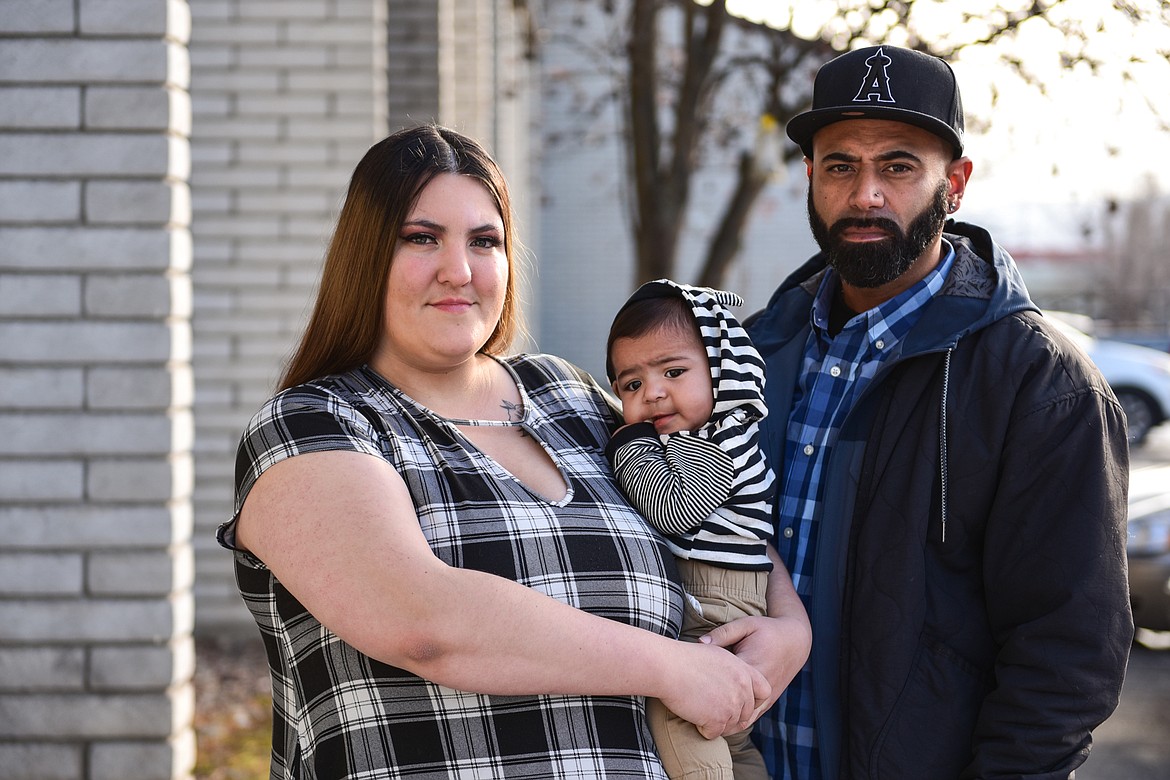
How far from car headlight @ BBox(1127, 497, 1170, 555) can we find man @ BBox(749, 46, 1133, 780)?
5415mm

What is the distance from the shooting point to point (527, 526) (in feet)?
7.37

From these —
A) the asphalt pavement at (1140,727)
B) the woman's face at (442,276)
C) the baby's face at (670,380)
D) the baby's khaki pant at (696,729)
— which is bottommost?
the asphalt pavement at (1140,727)

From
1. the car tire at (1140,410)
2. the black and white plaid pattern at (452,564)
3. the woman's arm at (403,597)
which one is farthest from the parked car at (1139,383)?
the woman's arm at (403,597)

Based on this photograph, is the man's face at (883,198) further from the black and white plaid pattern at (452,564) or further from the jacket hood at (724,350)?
the black and white plaid pattern at (452,564)

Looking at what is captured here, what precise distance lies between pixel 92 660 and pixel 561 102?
1670 cm

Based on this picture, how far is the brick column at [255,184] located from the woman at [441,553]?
3.88m

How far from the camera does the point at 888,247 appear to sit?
2.53 metres

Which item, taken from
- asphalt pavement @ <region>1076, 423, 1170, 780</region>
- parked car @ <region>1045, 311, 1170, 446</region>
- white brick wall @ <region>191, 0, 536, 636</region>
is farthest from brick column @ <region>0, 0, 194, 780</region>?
parked car @ <region>1045, 311, 1170, 446</region>

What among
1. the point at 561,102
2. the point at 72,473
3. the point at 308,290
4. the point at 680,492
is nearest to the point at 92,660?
the point at 72,473

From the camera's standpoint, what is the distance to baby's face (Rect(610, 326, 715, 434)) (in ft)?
8.64

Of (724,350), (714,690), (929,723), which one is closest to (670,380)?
(724,350)

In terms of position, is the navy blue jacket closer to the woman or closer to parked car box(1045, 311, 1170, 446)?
the woman

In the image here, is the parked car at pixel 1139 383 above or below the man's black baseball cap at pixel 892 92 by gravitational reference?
below

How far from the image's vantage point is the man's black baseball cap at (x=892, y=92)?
247 cm
